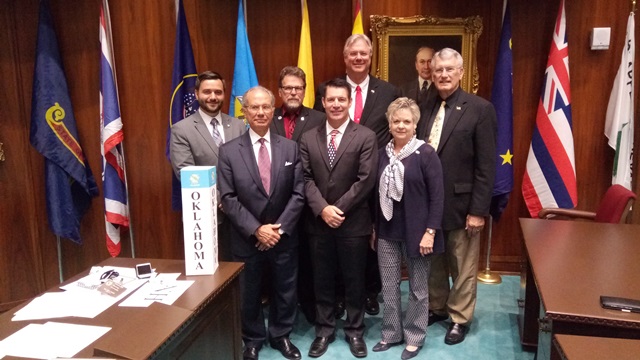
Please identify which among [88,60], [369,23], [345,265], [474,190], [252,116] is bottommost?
[345,265]

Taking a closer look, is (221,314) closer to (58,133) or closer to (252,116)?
(252,116)

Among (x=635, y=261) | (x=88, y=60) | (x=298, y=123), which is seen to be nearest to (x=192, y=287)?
(x=298, y=123)

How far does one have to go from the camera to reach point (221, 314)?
6.70ft

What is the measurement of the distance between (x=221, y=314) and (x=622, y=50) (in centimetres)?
329

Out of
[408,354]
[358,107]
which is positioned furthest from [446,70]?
[408,354]

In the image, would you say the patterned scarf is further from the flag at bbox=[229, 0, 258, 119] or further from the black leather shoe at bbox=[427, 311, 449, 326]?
the flag at bbox=[229, 0, 258, 119]

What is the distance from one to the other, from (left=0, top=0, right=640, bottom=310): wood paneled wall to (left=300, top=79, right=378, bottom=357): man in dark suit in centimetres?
120

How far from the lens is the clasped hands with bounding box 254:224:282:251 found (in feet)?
8.22

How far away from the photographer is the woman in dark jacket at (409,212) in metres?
2.55

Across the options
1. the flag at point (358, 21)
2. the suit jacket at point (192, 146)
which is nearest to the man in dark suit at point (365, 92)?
the flag at point (358, 21)

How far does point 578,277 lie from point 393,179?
0.97 m

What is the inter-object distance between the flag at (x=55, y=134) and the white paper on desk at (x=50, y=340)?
198 centimetres

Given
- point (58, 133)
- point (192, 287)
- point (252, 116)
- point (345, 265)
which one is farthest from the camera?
point (58, 133)

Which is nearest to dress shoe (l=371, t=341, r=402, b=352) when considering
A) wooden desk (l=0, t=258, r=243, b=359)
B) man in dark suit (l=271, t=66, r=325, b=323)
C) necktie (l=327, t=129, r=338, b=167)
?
man in dark suit (l=271, t=66, r=325, b=323)
